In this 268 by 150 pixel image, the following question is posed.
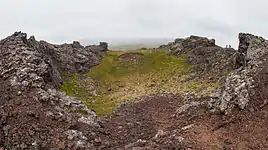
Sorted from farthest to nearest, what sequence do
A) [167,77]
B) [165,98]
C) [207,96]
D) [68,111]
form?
1. [167,77]
2. [165,98]
3. [207,96]
4. [68,111]

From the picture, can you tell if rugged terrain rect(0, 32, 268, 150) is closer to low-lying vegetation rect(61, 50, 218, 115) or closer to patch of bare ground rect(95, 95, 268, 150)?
patch of bare ground rect(95, 95, 268, 150)

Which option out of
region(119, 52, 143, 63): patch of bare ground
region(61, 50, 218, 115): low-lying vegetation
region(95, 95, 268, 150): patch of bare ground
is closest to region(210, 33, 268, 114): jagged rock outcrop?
region(95, 95, 268, 150): patch of bare ground

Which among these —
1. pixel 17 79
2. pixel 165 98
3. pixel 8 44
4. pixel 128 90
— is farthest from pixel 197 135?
pixel 8 44

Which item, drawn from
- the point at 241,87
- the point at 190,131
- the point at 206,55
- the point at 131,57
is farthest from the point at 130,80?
the point at 190,131

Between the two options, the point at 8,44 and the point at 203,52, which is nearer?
the point at 8,44

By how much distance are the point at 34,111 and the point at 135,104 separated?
599 inches

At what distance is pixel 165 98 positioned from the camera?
147 ft

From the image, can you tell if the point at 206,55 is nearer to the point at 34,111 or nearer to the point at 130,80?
the point at 130,80

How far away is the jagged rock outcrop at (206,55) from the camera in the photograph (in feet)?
173

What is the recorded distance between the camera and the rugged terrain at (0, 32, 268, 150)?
91.1 ft

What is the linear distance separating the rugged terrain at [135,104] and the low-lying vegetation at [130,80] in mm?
174

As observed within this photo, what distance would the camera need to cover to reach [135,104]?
43.8 meters

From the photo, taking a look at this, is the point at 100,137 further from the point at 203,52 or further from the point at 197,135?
the point at 203,52

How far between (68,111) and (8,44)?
60.9 feet
